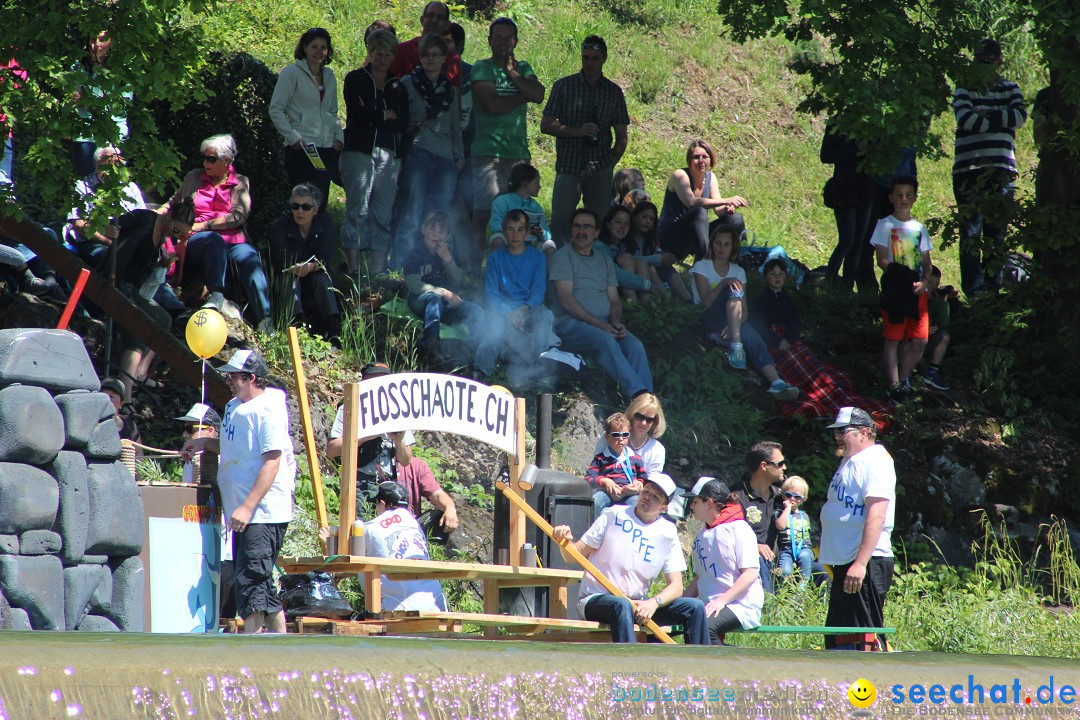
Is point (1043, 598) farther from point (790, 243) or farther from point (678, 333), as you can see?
point (790, 243)

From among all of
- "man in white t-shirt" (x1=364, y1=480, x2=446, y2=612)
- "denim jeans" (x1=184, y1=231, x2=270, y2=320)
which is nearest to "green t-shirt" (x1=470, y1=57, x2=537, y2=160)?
"denim jeans" (x1=184, y1=231, x2=270, y2=320)

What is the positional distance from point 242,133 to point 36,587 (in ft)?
19.6

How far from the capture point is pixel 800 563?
9.18m

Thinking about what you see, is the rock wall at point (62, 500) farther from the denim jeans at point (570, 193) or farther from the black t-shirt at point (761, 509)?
the denim jeans at point (570, 193)

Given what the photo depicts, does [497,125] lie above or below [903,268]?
above

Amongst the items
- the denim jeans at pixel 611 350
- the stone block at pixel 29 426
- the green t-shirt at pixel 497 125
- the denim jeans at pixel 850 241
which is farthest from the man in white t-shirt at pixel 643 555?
the denim jeans at pixel 850 241

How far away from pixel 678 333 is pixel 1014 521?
3.07 metres

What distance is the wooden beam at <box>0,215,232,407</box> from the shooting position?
9391 millimetres

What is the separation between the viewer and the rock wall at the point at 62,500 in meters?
6.69

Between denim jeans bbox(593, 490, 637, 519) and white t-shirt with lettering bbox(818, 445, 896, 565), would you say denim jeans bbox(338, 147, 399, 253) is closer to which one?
denim jeans bbox(593, 490, 637, 519)

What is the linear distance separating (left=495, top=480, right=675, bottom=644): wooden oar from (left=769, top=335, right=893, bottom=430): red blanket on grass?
4.97 m

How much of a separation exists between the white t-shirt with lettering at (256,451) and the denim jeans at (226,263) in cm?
287

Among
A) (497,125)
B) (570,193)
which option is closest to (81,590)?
(497,125)

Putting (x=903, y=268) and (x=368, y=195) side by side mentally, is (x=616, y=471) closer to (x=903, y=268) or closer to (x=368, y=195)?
(x=368, y=195)
